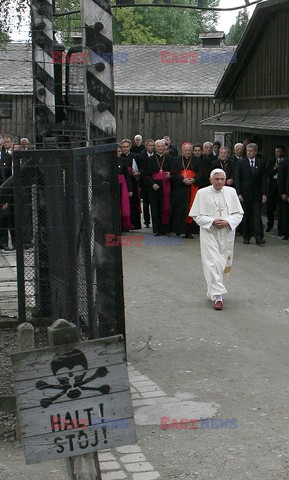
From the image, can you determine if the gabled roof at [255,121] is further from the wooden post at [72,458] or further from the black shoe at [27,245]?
the wooden post at [72,458]

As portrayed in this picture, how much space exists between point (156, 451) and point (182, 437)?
380 mm

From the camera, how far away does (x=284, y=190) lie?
2172 centimetres

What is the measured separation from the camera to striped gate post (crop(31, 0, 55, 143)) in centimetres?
1238

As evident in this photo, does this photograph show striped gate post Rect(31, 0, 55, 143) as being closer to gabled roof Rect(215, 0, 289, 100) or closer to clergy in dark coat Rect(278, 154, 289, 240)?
clergy in dark coat Rect(278, 154, 289, 240)

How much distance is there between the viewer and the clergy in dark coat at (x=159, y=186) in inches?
896

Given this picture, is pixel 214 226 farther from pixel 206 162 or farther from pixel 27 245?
pixel 206 162

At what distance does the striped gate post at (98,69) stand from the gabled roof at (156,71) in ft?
90.0

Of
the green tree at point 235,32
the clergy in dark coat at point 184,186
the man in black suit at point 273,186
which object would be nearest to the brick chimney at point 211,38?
the man in black suit at point 273,186

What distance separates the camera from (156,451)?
7762mm

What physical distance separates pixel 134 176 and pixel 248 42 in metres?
6.86

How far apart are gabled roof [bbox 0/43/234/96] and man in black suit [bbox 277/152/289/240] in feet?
56.4

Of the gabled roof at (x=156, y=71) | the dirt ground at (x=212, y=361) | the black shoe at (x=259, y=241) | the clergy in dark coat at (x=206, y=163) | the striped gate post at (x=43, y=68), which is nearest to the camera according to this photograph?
the dirt ground at (x=212, y=361)

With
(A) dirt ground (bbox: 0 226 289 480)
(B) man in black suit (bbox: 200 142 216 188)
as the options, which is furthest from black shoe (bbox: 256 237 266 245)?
(B) man in black suit (bbox: 200 142 216 188)

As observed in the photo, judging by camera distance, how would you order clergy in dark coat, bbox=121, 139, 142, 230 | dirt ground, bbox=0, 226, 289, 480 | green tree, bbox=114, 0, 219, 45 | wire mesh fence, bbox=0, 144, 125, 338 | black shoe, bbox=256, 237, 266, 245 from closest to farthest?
dirt ground, bbox=0, 226, 289, 480, wire mesh fence, bbox=0, 144, 125, 338, black shoe, bbox=256, 237, 266, 245, clergy in dark coat, bbox=121, 139, 142, 230, green tree, bbox=114, 0, 219, 45
